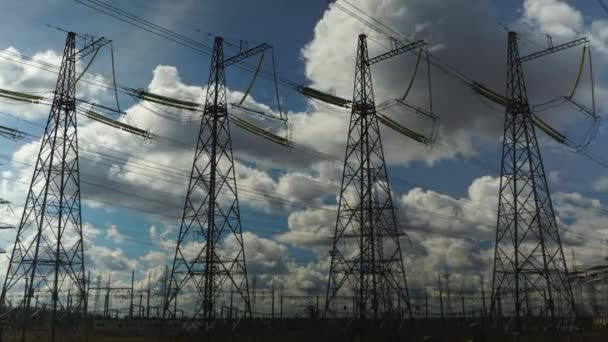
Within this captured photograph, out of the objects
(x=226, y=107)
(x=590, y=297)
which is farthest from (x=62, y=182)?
(x=590, y=297)

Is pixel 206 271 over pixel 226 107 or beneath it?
beneath

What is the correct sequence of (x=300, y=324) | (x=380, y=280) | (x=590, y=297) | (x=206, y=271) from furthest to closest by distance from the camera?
(x=590, y=297) < (x=300, y=324) < (x=380, y=280) < (x=206, y=271)

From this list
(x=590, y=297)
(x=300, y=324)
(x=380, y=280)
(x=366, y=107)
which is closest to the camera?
(x=380, y=280)

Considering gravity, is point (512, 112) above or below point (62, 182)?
above

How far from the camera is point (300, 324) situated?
66.4 meters

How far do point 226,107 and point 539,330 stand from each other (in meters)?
32.5

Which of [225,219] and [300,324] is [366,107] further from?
[300,324]

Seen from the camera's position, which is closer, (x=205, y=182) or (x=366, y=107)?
(x=205, y=182)

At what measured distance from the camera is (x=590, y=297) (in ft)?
346

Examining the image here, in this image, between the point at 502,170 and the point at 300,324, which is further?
the point at 300,324

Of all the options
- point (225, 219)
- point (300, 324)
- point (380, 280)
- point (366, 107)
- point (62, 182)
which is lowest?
point (300, 324)

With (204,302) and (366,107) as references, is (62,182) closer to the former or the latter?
(204,302)

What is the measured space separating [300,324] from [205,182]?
3503 centimetres

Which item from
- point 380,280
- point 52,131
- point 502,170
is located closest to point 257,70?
point 52,131
